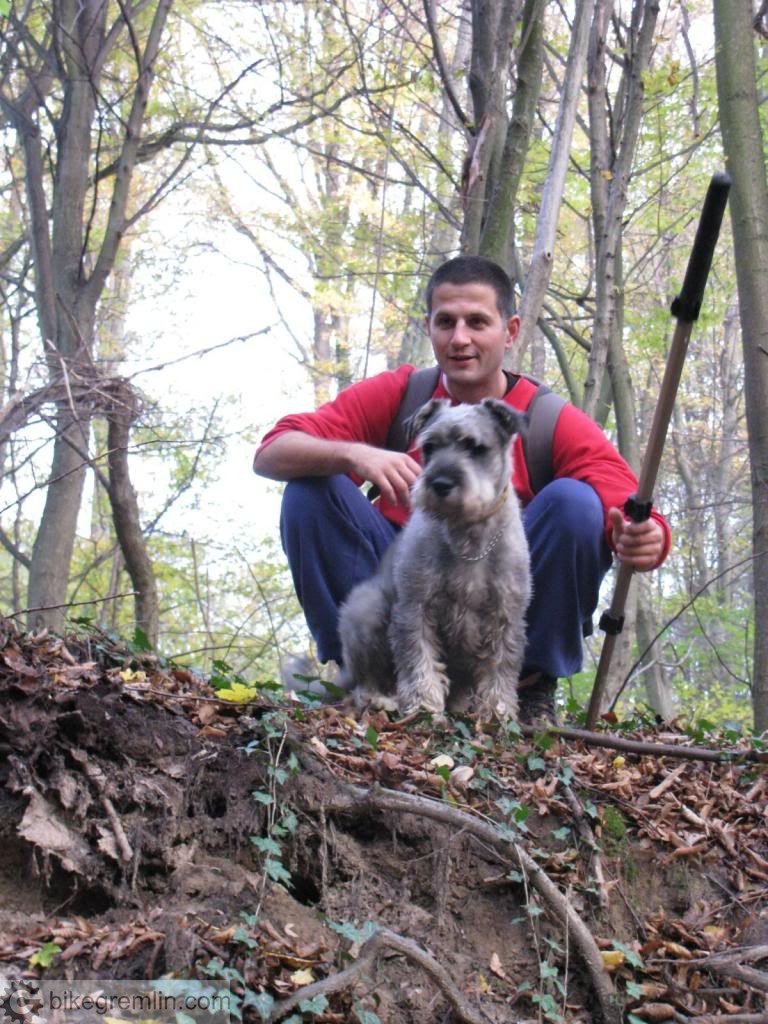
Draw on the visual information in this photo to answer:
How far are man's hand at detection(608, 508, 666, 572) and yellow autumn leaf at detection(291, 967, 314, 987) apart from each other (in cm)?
225

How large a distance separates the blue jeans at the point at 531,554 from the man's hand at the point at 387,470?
374 millimetres

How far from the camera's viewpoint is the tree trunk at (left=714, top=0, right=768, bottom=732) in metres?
5.46

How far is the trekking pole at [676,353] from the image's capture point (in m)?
3.47

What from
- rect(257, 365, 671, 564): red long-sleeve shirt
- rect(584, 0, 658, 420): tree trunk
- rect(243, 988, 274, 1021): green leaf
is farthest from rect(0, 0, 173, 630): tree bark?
rect(243, 988, 274, 1021): green leaf

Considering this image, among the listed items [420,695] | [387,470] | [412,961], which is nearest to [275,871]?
[412,961]

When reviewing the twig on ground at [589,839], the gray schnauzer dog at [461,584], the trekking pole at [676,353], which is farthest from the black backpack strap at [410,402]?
the twig on ground at [589,839]

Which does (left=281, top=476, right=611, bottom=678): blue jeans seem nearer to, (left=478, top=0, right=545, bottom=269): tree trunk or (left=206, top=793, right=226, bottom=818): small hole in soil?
(left=206, top=793, right=226, bottom=818): small hole in soil

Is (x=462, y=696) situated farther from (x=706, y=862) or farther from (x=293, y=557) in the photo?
(x=706, y=862)

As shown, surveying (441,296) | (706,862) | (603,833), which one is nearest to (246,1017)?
(603,833)

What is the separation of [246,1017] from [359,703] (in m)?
2.16

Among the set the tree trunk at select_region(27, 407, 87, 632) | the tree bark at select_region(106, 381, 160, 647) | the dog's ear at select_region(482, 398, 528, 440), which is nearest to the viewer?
the dog's ear at select_region(482, 398, 528, 440)

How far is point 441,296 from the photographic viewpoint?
4.90m

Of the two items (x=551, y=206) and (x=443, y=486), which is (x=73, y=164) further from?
(x=443, y=486)

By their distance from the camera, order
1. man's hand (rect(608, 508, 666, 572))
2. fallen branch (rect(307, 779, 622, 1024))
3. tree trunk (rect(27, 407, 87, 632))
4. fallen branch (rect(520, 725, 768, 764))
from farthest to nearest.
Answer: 1. tree trunk (rect(27, 407, 87, 632))
2. man's hand (rect(608, 508, 666, 572))
3. fallen branch (rect(520, 725, 768, 764))
4. fallen branch (rect(307, 779, 622, 1024))
